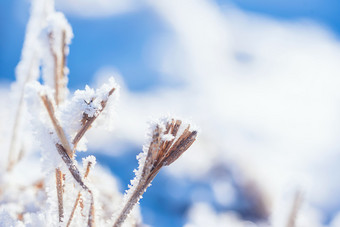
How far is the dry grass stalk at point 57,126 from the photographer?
0.25 meters

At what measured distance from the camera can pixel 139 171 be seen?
27 centimetres

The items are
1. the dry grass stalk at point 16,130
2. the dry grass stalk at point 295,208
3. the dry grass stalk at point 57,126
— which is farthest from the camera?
the dry grass stalk at point 16,130

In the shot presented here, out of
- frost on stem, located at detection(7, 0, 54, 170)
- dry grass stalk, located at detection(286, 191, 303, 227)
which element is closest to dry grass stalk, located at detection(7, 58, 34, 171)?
frost on stem, located at detection(7, 0, 54, 170)

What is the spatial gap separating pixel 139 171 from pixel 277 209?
Answer: 21 cm

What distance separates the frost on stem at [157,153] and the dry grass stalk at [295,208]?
0.17m

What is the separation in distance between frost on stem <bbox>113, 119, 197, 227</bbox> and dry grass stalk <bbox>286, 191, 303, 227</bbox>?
17cm

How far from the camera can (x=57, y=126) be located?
10.4 inches

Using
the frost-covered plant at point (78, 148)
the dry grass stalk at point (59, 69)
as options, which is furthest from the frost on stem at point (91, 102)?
the dry grass stalk at point (59, 69)

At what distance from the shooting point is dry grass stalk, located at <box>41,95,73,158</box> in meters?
0.25

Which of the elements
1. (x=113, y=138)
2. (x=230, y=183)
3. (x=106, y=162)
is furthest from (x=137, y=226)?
(x=113, y=138)

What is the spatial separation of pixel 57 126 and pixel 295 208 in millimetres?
269

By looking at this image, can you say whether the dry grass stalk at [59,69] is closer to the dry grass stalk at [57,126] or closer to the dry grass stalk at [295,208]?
the dry grass stalk at [57,126]

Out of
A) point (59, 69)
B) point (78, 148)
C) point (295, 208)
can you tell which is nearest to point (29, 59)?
point (59, 69)

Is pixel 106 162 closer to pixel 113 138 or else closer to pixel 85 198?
pixel 113 138
